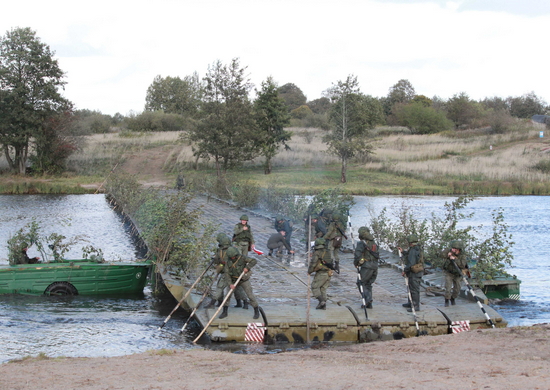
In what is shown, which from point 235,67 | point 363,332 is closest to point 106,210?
point 235,67

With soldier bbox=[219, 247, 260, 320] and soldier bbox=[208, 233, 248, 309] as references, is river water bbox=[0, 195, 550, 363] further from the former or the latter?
soldier bbox=[219, 247, 260, 320]

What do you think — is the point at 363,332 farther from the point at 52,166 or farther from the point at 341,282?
the point at 52,166

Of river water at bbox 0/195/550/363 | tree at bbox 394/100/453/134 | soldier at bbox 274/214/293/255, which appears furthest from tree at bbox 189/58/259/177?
tree at bbox 394/100/453/134

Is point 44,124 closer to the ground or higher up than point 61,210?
higher up

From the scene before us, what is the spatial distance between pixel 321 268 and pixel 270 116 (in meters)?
37.4

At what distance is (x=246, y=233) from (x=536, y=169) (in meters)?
43.5

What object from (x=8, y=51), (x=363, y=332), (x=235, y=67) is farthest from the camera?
(x=8, y=51)

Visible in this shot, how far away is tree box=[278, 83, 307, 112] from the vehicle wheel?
105487 millimetres

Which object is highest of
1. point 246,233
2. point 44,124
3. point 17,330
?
point 44,124

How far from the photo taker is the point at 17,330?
537 inches

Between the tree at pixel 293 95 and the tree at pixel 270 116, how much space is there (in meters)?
71.1

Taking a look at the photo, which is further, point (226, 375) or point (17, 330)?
point (17, 330)

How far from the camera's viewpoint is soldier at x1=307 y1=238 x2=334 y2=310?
41.4 ft

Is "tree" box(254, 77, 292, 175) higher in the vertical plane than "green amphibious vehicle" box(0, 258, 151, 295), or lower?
higher
